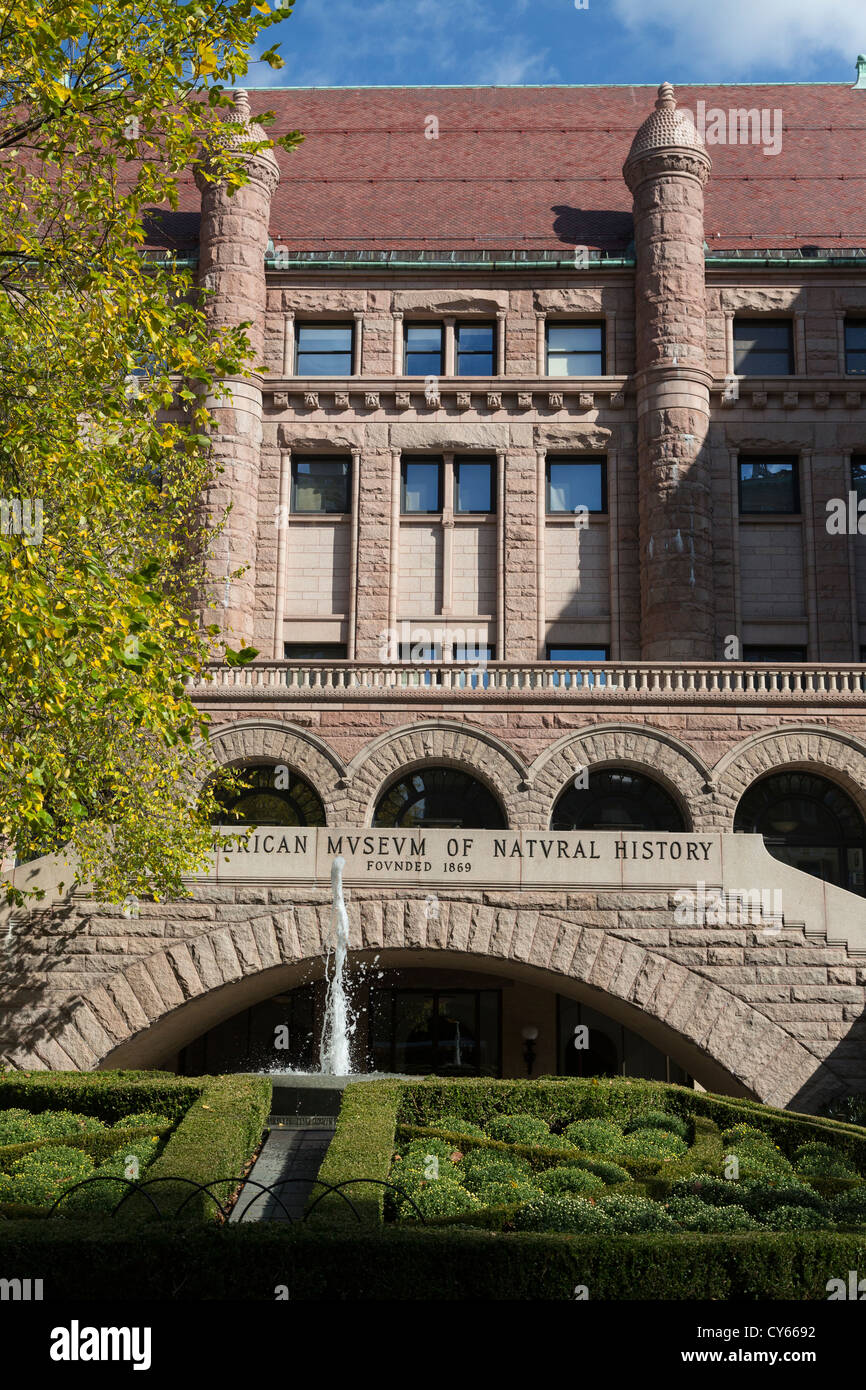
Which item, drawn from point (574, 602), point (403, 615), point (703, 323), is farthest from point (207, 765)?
point (703, 323)

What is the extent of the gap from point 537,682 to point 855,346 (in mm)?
13400

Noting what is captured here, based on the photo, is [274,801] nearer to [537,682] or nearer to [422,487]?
[537,682]

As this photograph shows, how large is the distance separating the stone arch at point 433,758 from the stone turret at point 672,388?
5918 millimetres

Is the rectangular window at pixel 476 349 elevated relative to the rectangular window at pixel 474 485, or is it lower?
elevated

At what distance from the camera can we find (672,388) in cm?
2869

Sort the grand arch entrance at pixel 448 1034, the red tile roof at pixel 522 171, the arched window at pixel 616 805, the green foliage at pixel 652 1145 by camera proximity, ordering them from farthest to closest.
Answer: the red tile roof at pixel 522 171, the grand arch entrance at pixel 448 1034, the arched window at pixel 616 805, the green foliage at pixel 652 1145

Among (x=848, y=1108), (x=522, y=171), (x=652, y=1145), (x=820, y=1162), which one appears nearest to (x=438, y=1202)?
(x=652, y=1145)

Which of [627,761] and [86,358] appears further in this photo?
[627,761]

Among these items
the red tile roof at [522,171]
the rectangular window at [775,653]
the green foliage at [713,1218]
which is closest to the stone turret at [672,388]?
the rectangular window at [775,653]

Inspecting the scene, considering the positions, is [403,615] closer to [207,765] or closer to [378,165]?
[207,765]

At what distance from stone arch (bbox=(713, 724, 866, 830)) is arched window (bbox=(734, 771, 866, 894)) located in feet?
2.28

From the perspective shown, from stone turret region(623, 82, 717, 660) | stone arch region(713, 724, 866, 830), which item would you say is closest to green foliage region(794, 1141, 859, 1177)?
stone arch region(713, 724, 866, 830)

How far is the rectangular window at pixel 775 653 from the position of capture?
2891 cm

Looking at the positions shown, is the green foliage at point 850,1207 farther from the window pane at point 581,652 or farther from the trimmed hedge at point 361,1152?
the window pane at point 581,652
